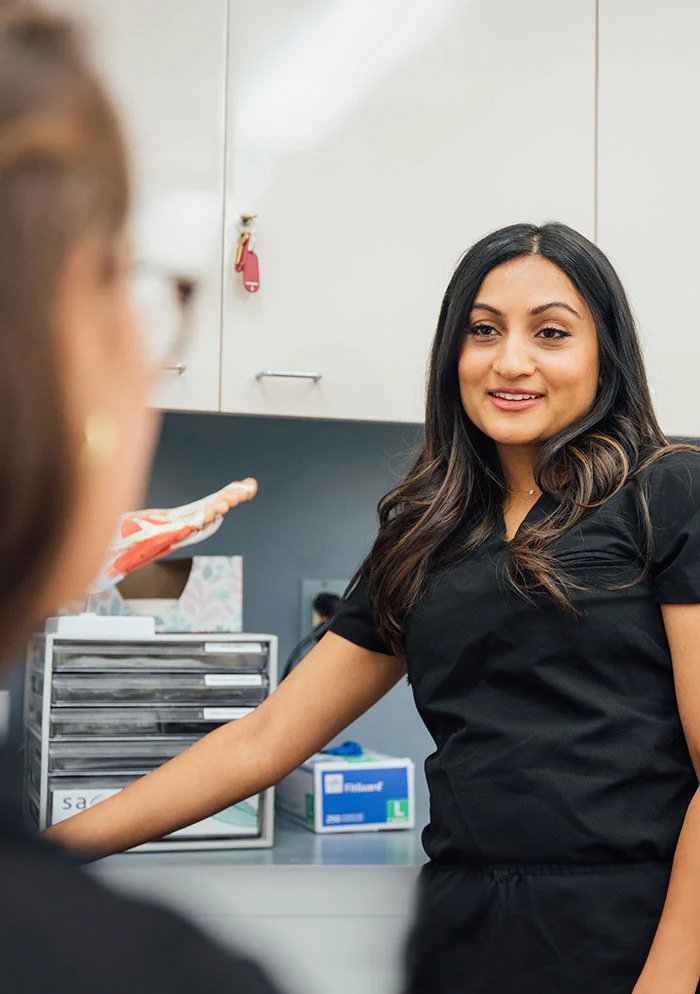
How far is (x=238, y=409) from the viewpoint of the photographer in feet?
5.67

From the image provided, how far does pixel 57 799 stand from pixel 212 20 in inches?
45.0

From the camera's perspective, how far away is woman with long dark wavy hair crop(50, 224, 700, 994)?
3.33 ft

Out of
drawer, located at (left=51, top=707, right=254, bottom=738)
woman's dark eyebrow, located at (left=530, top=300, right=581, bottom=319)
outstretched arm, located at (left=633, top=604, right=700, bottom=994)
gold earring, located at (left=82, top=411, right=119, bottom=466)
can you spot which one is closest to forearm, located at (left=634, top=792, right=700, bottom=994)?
outstretched arm, located at (left=633, top=604, right=700, bottom=994)

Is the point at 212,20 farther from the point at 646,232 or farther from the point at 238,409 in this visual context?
the point at 646,232

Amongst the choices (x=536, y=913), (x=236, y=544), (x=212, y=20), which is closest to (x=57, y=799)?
(x=236, y=544)

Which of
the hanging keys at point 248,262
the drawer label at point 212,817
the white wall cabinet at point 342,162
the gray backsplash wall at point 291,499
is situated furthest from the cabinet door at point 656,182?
the drawer label at point 212,817

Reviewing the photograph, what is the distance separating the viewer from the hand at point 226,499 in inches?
65.9

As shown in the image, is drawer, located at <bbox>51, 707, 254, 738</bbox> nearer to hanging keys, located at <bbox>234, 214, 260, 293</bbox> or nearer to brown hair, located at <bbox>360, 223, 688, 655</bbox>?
brown hair, located at <bbox>360, 223, 688, 655</bbox>

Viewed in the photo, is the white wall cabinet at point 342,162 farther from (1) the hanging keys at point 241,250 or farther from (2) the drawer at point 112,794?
(2) the drawer at point 112,794

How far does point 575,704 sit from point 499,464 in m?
0.30

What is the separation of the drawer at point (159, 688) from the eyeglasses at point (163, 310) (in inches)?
49.8

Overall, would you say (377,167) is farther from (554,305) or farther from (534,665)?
(534,665)

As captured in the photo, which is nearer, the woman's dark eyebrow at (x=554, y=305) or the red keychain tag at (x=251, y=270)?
the woman's dark eyebrow at (x=554, y=305)

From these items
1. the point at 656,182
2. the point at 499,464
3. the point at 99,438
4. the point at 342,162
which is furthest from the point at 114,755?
the point at 99,438
